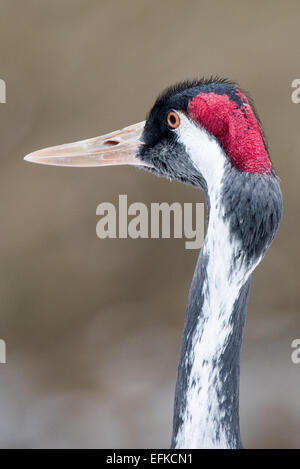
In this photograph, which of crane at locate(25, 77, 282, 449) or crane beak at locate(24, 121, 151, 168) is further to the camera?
crane beak at locate(24, 121, 151, 168)

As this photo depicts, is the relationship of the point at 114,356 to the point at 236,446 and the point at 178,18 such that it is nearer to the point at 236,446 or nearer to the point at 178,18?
the point at 178,18

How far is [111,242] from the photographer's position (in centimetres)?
371

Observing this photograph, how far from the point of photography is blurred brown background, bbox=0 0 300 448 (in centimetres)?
336

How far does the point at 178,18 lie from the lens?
11.4 feet

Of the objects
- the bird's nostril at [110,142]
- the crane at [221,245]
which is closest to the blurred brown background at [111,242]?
the bird's nostril at [110,142]

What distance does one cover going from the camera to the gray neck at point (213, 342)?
1.23 meters

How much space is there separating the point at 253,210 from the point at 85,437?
2.32m

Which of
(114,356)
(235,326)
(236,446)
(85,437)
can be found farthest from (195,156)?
(114,356)

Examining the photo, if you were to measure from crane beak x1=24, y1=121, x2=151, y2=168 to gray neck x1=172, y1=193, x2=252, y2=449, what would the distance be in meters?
0.29

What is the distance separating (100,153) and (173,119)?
0.20m

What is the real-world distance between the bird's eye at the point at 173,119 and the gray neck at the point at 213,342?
196mm
